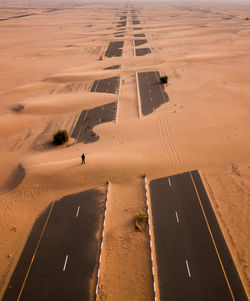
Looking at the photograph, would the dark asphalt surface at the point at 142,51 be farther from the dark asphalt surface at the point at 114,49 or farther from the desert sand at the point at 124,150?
the desert sand at the point at 124,150

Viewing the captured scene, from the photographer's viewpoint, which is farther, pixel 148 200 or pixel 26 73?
pixel 26 73

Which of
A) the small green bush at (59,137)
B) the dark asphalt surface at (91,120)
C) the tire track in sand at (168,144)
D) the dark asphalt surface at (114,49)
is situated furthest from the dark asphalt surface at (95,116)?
the dark asphalt surface at (114,49)

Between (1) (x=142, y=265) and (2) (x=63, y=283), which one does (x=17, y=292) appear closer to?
(2) (x=63, y=283)

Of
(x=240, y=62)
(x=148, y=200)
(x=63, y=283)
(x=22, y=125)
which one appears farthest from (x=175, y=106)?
(x=240, y=62)

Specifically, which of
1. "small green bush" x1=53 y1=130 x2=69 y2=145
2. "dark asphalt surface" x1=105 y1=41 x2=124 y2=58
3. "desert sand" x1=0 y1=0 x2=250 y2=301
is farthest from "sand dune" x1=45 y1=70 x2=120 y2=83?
"small green bush" x1=53 y1=130 x2=69 y2=145

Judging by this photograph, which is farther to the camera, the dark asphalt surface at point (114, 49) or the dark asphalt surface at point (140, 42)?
the dark asphalt surface at point (140, 42)

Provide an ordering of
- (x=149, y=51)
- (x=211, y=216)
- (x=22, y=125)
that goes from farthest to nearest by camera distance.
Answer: (x=149, y=51), (x=22, y=125), (x=211, y=216)
